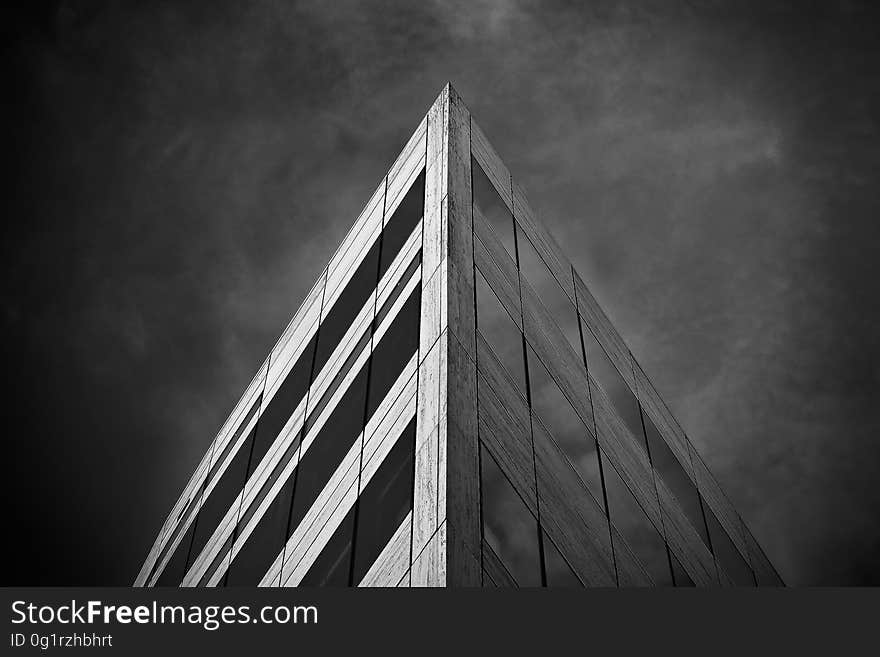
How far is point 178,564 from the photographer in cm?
3478

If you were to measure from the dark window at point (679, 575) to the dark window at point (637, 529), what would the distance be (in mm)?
561

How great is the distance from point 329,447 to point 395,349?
3.72 meters

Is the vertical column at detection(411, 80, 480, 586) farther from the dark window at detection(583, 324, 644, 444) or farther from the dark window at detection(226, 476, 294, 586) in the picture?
the dark window at detection(226, 476, 294, 586)

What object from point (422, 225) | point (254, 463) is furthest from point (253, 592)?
point (254, 463)

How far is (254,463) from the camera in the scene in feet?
99.8

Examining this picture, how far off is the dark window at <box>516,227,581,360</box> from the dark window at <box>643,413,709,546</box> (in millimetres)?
5516

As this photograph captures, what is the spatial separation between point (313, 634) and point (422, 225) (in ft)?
39.2

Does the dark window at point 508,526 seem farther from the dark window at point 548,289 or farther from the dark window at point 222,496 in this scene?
the dark window at point 222,496

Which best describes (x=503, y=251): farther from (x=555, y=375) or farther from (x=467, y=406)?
(x=467, y=406)

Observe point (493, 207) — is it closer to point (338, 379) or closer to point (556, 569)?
point (338, 379)

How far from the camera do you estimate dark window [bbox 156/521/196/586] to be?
3390 cm

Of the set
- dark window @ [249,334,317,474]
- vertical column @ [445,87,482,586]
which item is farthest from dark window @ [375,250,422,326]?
dark window @ [249,334,317,474]

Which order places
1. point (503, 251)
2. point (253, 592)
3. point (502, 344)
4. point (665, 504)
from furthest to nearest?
point (665, 504)
point (503, 251)
point (502, 344)
point (253, 592)

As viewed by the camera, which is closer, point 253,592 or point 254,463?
point 253,592
